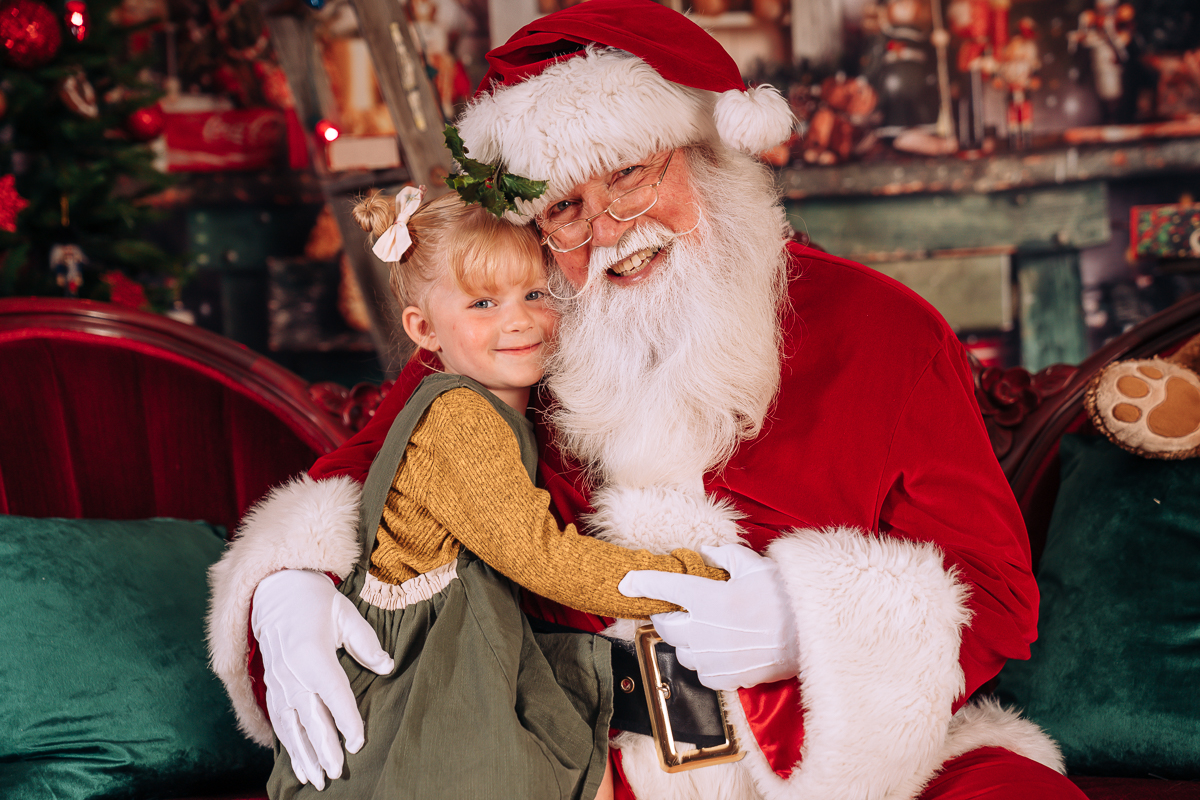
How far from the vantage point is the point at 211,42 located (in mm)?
3973

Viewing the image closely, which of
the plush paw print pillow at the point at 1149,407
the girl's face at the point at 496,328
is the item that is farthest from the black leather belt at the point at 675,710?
the plush paw print pillow at the point at 1149,407

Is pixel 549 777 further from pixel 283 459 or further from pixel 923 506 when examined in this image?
pixel 283 459

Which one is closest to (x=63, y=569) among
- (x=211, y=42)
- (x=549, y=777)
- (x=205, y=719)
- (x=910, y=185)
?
(x=205, y=719)

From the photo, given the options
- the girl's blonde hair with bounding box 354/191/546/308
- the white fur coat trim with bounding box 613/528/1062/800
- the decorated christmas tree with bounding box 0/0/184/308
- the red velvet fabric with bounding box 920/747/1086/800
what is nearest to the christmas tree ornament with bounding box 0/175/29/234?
the decorated christmas tree with bounding box 0/0/184/308

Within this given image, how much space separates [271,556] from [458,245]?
0.70 meters

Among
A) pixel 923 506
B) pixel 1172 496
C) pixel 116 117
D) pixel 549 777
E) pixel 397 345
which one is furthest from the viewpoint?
pixel 116 117

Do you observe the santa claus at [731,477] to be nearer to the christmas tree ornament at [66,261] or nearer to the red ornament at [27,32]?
the christmas tree ornament at [66,261]

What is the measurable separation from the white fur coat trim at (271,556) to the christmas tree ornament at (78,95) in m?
2.64

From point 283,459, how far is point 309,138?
6.80 ft

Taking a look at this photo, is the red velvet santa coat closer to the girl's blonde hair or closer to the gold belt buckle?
the gold belt buckle

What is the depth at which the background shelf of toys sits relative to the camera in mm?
3262

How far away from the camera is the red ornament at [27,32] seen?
311 centimetres

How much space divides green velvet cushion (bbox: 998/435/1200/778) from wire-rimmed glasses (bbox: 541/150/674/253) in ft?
4.20

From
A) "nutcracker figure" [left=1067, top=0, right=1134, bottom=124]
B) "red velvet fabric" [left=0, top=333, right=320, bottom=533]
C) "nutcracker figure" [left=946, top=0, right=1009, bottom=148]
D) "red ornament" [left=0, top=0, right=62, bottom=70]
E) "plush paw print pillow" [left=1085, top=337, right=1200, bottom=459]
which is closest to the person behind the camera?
"plush paw print pillow" [left=1085, top=337, right=1200, bottom=459]
